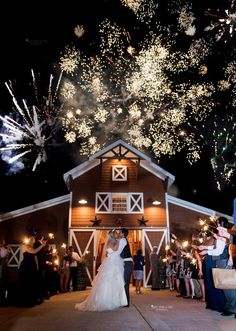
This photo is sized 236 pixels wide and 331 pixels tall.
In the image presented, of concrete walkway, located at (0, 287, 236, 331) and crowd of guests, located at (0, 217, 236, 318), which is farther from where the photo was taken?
crowd of guests, located at (0, 217, 236, 318)

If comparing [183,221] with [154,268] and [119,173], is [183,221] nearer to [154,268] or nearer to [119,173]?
[154,268]

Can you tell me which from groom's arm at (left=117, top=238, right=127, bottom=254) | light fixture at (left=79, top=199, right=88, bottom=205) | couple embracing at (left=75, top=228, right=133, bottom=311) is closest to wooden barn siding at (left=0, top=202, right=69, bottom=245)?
light fixture at (left=79, top=199, right=88, bottom=205)

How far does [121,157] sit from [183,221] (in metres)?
4.74

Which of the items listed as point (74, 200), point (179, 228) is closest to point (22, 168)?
point (74, 200)

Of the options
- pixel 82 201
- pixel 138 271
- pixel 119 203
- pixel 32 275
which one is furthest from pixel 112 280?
pixel 119 203

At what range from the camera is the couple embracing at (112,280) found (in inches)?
309

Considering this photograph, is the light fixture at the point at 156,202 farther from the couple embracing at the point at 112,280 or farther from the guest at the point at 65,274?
the couple embracing at the point at 112,280

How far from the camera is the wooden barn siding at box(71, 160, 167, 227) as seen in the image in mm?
17719

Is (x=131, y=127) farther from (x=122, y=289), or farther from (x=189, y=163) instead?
(x=122, y=289)

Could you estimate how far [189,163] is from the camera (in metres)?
37.4

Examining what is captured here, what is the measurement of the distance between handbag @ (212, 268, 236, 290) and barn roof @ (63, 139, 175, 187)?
41.7 feet

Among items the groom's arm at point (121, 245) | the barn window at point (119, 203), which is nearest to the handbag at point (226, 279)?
the groom's arm at point (121, 245)

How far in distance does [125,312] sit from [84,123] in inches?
724

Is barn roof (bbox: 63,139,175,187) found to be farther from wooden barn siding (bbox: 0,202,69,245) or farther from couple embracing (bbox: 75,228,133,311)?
couple embracing (bbox: 75,228,133,311)
